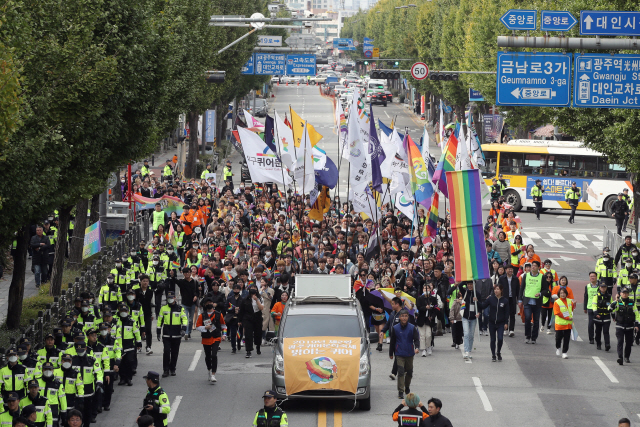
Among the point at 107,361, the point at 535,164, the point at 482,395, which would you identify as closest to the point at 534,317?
the point at 482,395

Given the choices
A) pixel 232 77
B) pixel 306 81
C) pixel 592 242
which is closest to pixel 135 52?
Result: pixel 592 242

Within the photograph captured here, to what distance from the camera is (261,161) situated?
24891 millimetres

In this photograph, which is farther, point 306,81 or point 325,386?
point 306,81

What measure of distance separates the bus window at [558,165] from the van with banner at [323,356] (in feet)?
88.4

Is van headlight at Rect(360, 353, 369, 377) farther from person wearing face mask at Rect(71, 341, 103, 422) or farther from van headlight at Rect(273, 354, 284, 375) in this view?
person wearing face mask at Rect(71, 341, 103, 422)

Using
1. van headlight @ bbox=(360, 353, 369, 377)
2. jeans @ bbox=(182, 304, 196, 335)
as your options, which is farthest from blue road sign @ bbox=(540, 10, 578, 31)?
jeans @ bbox=(182, 304, 196, 335)

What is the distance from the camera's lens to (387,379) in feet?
55.1

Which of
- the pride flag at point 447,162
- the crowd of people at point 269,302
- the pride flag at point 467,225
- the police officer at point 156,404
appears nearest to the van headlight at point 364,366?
the crowd of people at point 269,302

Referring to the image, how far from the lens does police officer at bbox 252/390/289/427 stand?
37.4 ft

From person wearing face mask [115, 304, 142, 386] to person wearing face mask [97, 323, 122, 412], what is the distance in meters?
0.76

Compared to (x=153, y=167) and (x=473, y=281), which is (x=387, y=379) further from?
(x=153, y=167)

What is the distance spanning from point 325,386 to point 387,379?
8.81ft

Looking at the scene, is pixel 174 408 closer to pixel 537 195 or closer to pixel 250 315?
pixel 250 315

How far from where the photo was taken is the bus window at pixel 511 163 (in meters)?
41.6
